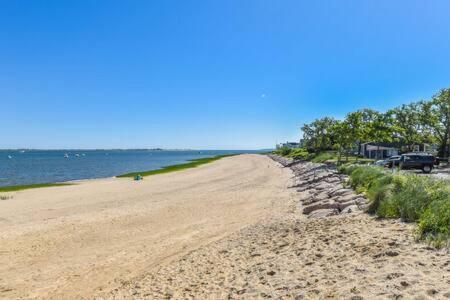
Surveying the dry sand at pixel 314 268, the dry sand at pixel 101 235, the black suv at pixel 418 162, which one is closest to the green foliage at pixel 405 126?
the black suv at pixel 418 162

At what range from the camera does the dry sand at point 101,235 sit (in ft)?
32.4

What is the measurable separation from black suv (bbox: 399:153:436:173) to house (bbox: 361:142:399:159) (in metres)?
32.8

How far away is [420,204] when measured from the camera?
10.4 m

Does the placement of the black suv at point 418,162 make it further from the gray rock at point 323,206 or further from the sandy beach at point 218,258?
the gray rock at point 323,206

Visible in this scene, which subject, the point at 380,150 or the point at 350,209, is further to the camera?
the point at 380,150

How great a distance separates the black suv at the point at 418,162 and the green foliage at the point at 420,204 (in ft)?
77.3

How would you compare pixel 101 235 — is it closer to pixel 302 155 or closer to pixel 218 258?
pixel 218 258

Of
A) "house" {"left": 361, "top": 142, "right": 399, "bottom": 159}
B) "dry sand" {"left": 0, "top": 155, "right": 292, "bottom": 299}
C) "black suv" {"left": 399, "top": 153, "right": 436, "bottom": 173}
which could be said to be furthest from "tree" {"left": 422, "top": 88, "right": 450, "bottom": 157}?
"dry sand" {"left": 0, "top": 155, "right": 292, "bottom": 299}

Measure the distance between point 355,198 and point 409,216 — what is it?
18.0 feet

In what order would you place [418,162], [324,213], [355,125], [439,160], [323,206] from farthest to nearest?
[355,125] → [439,160] → [418,162] → [323,206] → [324,213]

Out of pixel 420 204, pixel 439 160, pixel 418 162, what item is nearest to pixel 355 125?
pixel 439 160

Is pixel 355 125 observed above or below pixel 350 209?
above

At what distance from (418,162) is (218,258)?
31504 millimetres

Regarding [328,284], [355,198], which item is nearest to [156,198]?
[355,198]
